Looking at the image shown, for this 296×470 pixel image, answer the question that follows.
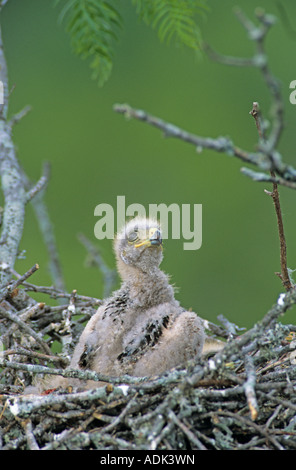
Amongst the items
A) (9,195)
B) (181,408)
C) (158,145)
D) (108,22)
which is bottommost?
(181,408)

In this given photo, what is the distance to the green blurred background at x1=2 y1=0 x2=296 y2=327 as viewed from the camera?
827 centimetres

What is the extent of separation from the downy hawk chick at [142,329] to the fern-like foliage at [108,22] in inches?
45.8

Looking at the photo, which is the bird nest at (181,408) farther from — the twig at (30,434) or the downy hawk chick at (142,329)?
the downy hawk chick at (142,329)

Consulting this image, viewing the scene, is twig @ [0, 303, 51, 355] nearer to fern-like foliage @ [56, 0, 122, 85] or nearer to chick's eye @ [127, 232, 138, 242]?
chick's eye @ [127, 232, 138, 242]

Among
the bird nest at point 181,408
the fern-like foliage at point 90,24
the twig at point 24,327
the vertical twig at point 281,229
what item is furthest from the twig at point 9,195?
the vertical twig at point 281,229

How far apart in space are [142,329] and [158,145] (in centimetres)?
583

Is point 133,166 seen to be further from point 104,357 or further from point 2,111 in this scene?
point 104,357

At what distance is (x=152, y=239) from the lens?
13.6 ft

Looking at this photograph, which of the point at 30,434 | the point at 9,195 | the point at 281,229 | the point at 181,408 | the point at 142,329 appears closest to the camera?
the point at 181,408

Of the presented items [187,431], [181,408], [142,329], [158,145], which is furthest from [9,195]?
[158,145]

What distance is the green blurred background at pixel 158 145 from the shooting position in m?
8.27

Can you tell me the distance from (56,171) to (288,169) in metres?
7.03

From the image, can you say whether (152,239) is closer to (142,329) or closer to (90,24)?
(142,329)

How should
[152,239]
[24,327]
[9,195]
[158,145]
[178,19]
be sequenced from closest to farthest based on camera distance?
[178,19] < [24,327] < [152,239] < [9,195] < [158,145]
